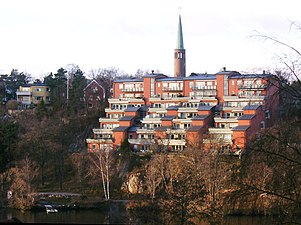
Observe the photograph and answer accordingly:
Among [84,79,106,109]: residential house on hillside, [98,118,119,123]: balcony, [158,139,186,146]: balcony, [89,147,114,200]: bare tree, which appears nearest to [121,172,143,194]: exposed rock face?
[89,147,114,200]: bare tree

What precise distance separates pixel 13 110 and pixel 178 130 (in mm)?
11670

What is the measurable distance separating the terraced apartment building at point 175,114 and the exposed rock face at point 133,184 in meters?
1.81

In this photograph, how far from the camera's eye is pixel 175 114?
24031 mm

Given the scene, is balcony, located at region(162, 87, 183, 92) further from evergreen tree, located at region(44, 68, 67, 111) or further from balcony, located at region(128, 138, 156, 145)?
evergreen tree, located at region(44, 68, 67, 111)

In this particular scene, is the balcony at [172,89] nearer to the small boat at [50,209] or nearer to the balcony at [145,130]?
the balcony at [145,130]

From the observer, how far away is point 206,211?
11836 mm

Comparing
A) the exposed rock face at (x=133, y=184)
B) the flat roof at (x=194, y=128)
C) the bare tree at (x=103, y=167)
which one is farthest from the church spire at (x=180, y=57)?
the exposed rock face at (x=133, y=184)

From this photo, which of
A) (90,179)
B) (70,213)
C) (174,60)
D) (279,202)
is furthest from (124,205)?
(174,60)

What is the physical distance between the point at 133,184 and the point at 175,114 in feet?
17.9

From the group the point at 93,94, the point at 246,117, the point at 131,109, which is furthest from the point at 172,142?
the point at 93,94

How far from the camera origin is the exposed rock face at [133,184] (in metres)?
19.2

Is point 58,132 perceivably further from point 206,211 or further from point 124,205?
point 206,211

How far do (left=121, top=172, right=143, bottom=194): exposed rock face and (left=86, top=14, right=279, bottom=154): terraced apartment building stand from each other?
181 centimetres

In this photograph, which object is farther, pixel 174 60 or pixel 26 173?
pixel 174 60
